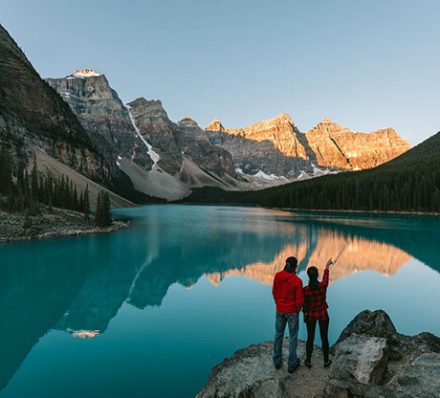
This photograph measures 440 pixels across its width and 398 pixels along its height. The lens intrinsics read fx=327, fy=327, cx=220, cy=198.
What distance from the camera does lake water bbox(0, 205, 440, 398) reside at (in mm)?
→ 10609

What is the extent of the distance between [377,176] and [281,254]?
105m

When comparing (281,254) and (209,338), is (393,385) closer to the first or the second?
(209,338)

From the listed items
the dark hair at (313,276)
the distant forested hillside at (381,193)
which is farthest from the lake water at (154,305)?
the distant forested hillside at (381,193)

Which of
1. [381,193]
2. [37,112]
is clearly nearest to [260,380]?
[381,193]

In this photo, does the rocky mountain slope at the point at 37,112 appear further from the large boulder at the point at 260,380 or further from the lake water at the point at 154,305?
the large boulder at the point at 260,380

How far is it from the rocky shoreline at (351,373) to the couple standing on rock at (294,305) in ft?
1.41

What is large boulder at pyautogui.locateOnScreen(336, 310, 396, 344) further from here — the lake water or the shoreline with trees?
the shoreline with trees

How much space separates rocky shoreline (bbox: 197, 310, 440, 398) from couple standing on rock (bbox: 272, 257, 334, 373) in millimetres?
428

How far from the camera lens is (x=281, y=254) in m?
37.2

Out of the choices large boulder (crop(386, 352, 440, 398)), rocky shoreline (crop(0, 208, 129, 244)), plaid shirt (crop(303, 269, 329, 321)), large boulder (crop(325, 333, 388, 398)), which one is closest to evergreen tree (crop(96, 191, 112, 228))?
rocky shoreline (crop(0, 208, 129, 244))

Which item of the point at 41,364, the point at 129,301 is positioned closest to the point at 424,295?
the point at 129,301

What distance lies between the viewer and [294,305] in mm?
8367

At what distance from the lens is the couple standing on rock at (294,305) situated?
830cm

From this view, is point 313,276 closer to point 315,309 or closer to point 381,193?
point 315,309
